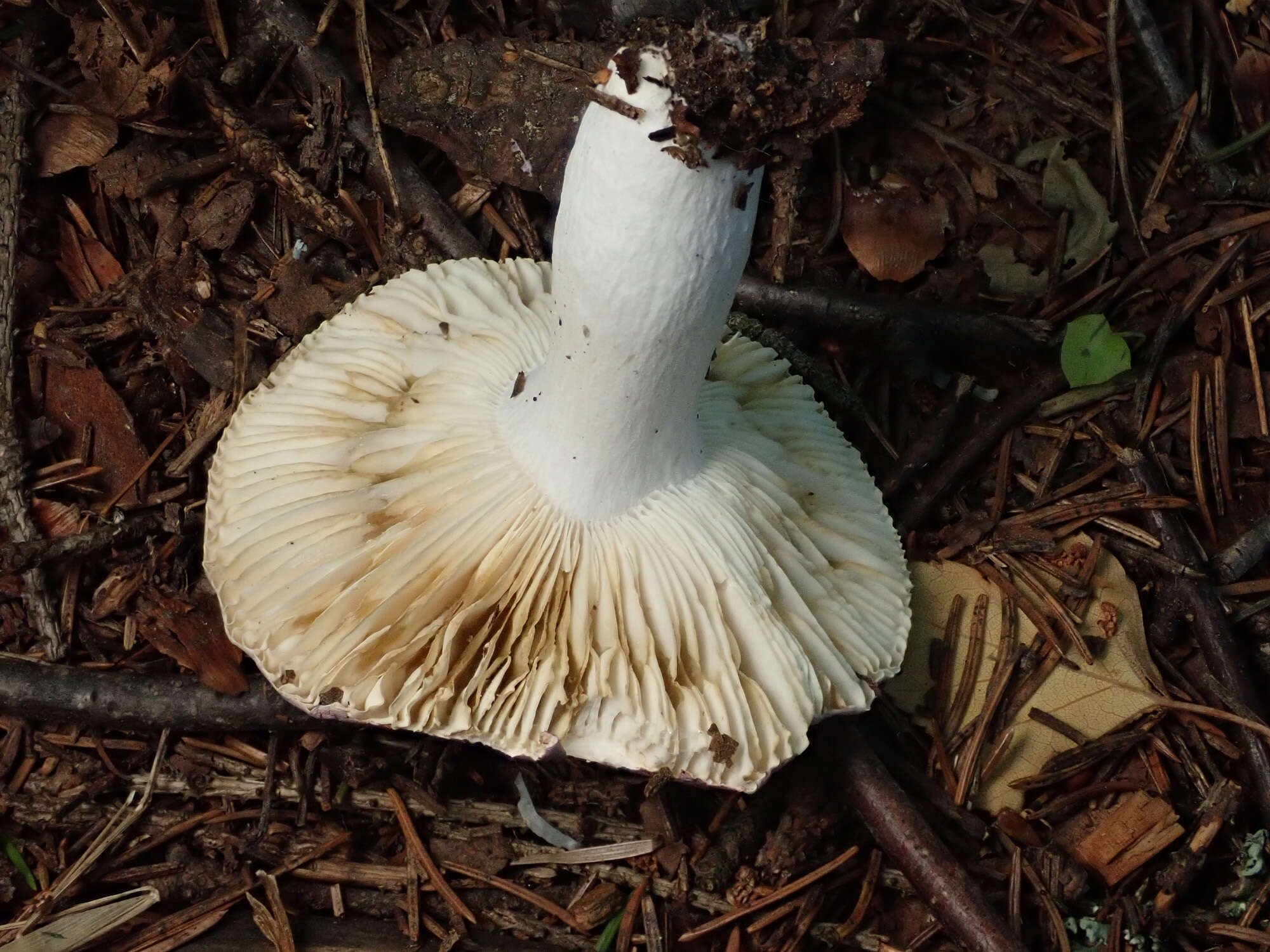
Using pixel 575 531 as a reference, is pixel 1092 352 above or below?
above

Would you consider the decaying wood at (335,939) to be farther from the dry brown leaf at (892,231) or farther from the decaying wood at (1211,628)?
the dry brown leaf at (892,231)

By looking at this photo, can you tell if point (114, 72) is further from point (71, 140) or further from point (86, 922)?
point (86, 922)

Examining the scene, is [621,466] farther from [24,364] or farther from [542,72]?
[24,364]

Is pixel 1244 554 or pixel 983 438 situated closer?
pixel 1244 554

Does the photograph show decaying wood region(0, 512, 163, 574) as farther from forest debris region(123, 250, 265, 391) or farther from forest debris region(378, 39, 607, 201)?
forest debris region(378, 39, 607, 201)

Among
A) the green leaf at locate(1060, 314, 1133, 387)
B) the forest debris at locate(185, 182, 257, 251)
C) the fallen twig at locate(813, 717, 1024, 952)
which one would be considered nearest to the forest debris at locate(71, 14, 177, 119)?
the forest debris at locate(185, 182, 257, 251)

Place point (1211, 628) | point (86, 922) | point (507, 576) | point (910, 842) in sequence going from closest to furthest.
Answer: point (507, 576) → point (86, 922) → point (910, 842) → point (1211, 628)

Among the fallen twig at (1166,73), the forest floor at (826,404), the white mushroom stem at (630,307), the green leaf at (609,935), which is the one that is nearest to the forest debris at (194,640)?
the forest floor at (826,404)

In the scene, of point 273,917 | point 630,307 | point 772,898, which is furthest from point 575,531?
point 273,917
